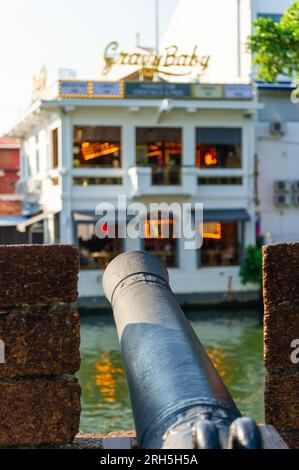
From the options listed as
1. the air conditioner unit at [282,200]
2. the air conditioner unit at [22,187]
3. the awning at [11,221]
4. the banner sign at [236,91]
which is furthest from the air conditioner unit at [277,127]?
the air conditioner unit at [22,187]

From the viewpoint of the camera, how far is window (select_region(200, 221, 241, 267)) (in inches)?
1156

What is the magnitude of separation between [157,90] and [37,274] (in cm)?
2471

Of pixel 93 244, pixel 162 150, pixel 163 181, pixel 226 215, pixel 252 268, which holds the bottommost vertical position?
pixel 252 268

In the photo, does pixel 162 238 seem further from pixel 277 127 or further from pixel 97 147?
pixel 277 127

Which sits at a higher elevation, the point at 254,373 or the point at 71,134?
the point at 71,134

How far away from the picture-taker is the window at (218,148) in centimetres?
2967

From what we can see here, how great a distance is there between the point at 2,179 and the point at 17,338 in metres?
42.8

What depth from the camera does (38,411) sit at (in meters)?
4.40

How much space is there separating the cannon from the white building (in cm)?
2292

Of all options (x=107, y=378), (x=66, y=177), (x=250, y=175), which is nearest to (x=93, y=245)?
(x=66, y=177)

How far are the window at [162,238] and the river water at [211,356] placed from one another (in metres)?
2.41
